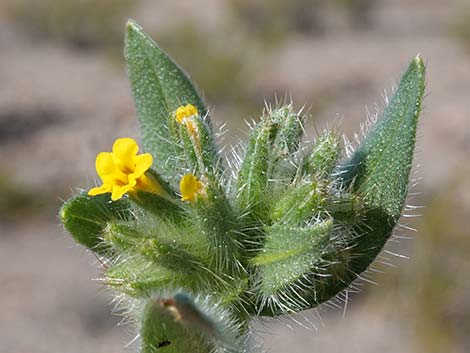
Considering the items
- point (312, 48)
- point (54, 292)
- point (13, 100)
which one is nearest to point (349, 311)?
point (54, 292)

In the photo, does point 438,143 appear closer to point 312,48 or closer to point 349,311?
point 349,311

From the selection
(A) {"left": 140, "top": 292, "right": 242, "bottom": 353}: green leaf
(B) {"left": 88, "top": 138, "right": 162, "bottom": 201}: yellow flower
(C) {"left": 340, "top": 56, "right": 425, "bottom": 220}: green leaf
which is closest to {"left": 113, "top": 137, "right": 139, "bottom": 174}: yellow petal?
(B) {"left": 88, "top": 138, "right": 162, "bottom": 201}: yellow flower

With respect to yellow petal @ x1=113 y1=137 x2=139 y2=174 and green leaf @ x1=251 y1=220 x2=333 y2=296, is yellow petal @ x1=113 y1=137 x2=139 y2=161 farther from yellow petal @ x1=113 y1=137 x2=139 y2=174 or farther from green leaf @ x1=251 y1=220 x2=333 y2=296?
green leaf @ x1=251 y1=220 x2=333 y2=296

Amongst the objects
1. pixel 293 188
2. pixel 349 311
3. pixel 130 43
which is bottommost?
pixel 349 311

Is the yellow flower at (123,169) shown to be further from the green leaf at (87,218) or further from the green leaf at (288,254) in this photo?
the green leaf at (288,254)

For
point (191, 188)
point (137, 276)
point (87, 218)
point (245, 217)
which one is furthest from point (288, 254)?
point (87, 218)

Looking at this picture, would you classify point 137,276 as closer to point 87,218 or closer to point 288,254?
point 87,218
